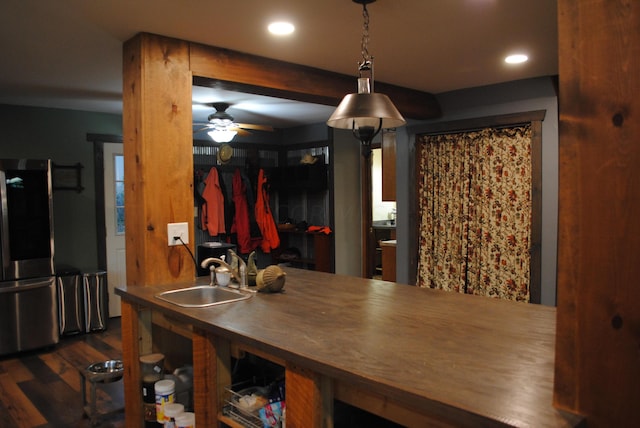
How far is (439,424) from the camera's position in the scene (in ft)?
3.89

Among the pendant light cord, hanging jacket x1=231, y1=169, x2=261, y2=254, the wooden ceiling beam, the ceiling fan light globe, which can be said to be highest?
the pendant light cord

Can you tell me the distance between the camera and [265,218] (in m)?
6.32

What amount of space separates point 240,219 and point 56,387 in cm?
309

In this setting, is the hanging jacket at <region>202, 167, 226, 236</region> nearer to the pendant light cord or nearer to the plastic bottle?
the pendant light cord

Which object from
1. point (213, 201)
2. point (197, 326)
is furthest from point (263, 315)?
point (213, 201)

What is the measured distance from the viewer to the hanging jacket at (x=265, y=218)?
6.30 metres

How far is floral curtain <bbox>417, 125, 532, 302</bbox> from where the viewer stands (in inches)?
156

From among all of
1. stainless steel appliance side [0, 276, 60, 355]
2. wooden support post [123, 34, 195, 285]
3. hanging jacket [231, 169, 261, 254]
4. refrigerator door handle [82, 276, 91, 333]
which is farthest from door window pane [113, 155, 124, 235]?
wooden support post [123, 34, 195, 285]

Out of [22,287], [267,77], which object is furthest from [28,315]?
[267,77]

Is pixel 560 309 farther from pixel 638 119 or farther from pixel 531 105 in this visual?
pixel 531 105

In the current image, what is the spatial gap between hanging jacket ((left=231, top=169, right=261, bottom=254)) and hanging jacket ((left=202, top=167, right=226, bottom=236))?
209mm

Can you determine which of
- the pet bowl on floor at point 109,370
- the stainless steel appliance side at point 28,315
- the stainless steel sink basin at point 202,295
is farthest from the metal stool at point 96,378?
the stainless steel appliance side at point 28,315

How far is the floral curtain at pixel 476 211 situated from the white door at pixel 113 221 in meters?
3.18

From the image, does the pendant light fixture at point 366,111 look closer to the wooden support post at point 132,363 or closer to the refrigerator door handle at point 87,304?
the wooden support post at point 132,363
